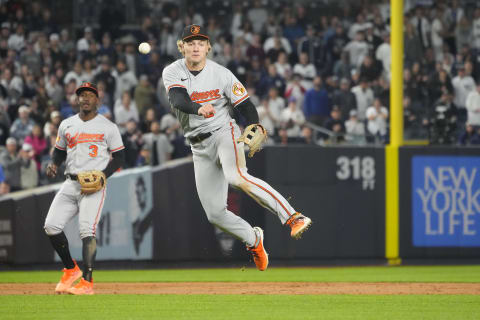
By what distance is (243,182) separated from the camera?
7.45 m

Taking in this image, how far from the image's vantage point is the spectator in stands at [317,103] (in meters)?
16.1

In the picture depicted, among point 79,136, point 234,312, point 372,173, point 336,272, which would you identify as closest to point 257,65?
point 372,173

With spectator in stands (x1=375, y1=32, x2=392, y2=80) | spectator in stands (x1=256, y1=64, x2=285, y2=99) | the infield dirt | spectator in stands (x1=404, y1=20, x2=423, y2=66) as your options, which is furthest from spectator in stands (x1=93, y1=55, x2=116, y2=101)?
the infield dirt

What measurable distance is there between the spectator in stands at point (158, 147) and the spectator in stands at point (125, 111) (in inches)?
36.9

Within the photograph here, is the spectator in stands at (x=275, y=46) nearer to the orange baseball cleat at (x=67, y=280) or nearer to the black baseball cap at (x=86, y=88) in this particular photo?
the black baseball cap at (x=86, y=88)

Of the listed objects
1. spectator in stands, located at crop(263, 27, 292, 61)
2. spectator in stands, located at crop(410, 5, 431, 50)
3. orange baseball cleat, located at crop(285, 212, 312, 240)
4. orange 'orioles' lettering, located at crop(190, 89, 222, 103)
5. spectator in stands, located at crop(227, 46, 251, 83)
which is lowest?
orange baseball cleat, located at crop(285, 212, 312, 240)

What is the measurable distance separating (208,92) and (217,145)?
1.54 ft

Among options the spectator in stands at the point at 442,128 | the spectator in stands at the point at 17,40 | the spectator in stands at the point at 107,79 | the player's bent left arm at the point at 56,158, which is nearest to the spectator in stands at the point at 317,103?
the spectator in stands at the point at 442,128

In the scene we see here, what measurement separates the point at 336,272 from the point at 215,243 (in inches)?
74.5

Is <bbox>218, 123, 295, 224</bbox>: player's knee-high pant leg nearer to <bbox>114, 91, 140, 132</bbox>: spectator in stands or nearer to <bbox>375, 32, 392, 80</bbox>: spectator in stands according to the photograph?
<bbox>114, 91, 140, 132</bbox>: spectator in stands

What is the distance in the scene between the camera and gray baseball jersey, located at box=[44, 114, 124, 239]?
27.5ft

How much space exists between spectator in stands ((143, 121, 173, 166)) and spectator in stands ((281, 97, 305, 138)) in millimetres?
2088

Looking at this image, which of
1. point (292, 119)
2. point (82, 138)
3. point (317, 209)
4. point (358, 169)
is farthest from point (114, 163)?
point (292, 119)

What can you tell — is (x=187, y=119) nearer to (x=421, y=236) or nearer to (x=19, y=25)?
(x=421, y=236)
